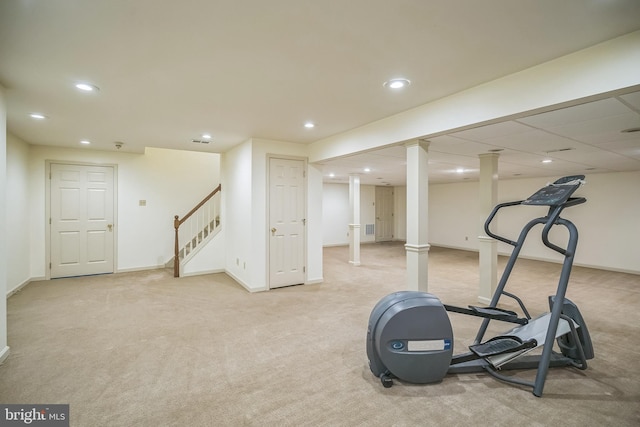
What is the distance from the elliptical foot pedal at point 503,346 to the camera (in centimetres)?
236

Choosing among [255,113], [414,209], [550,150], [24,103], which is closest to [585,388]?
[414,209]

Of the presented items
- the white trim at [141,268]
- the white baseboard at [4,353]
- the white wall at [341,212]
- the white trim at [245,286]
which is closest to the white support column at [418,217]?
the white trim at [245,286]

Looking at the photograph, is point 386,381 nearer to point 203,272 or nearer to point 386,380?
point 386,380

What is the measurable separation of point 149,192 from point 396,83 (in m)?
5.71

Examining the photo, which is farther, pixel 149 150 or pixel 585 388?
pixel 149 150

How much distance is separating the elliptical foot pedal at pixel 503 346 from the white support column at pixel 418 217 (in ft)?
2.77

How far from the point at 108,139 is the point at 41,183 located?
178 cm

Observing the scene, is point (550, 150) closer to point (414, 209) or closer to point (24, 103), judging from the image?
point (414, 209)

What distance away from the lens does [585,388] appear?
2.30m

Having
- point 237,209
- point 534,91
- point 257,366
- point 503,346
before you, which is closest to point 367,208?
point 237,209

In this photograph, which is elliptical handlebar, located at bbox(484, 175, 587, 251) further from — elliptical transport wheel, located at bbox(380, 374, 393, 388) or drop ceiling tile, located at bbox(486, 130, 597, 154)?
elliptical transport wheel, located at bbox(380, 374, 393, 388)

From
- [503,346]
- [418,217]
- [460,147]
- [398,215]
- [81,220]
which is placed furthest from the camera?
[398,215]

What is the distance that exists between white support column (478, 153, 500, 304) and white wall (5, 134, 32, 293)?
697 centimetres

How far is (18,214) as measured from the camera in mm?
4742
